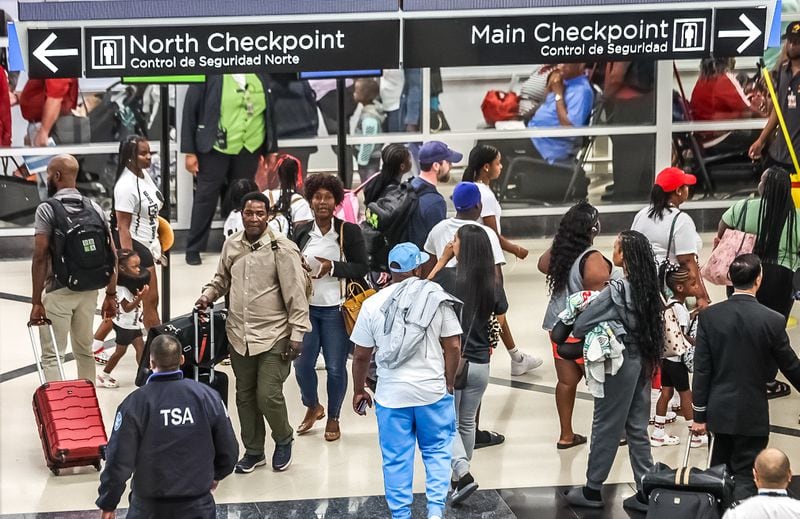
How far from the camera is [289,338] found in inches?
313

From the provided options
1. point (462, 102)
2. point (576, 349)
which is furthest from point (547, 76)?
point (576, 349)

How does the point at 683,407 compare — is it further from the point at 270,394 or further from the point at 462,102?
the point at 462,102

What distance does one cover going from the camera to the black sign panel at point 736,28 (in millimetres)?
8422

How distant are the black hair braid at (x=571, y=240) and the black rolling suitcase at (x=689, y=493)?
6.39 feet

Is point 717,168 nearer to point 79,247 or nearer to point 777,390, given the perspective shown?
point 777,390

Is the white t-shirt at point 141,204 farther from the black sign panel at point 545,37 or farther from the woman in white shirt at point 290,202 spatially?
the black sign panel at point 545,37

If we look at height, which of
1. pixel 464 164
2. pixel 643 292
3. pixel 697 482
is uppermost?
pixel 464 164

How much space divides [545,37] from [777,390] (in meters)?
3.24

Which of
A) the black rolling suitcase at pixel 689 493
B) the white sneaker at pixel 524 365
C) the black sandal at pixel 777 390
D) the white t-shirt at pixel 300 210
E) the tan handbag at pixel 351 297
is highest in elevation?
the white t-shirt at pixel 300 210

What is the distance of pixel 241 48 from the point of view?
831 cm

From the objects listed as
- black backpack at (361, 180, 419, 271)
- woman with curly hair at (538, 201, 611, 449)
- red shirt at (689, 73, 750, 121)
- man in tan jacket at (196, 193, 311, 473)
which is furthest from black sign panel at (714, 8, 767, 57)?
red shirt at (689, 73, 750, 121)

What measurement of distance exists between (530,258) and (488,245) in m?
6.69

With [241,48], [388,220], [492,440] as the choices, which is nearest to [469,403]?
[492,440]

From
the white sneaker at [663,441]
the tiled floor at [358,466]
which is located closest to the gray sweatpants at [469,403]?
the tiled floor at [358,466]
